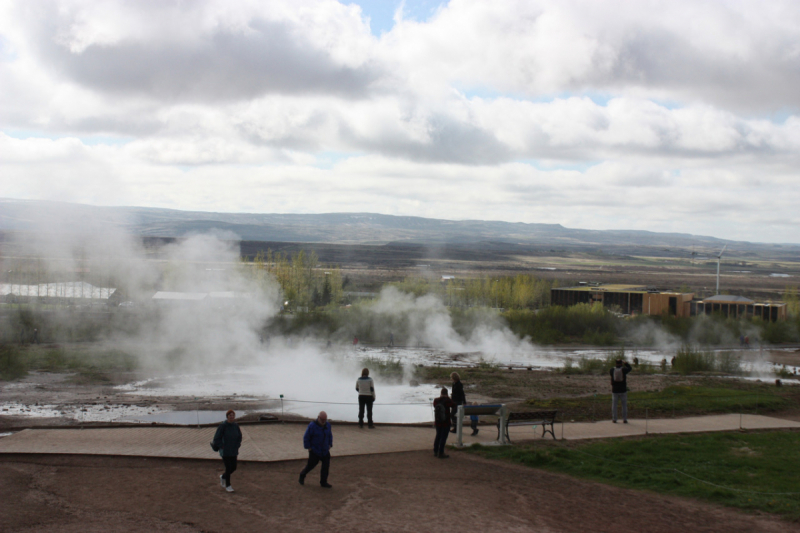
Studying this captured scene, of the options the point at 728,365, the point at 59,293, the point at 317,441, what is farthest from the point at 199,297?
the point at 317,441

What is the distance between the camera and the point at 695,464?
1162 centimetres

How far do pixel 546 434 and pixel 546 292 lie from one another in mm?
70572

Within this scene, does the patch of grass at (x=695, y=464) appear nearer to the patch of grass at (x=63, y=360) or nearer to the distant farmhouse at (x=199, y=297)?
the patch of grass at (x=63, y=360)

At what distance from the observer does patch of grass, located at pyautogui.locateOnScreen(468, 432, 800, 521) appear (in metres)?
9.98

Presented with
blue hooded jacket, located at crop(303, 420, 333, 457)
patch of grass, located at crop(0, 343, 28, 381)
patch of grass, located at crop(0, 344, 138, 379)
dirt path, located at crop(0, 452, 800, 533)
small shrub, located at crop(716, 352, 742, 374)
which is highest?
blue hooded jacket, located at crop(303, 420, 333, 457)

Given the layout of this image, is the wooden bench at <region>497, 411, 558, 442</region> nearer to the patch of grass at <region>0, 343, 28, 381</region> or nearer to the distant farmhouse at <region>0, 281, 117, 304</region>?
the patch of grass at <region>0, 343, 28, 381</region>

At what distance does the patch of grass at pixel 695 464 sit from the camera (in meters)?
9.98

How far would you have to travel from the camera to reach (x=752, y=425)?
1534 cm

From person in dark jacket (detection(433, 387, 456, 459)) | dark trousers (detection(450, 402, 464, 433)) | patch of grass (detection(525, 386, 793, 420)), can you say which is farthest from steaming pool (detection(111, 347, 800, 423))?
person in dark jacket (detection(433, 387, 456, 459))

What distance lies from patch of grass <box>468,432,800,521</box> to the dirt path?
47cm

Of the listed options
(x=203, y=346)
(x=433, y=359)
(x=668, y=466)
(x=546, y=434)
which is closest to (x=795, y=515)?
(x=668, y=466)

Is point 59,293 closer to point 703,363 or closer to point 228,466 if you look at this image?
point 703,363

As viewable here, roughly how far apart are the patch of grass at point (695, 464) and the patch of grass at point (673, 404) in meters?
3.18

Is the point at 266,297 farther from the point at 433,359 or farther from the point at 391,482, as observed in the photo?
the point at 391,482
